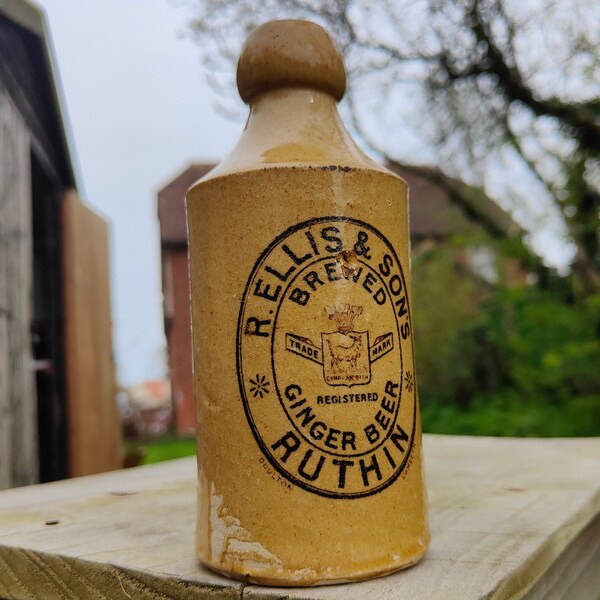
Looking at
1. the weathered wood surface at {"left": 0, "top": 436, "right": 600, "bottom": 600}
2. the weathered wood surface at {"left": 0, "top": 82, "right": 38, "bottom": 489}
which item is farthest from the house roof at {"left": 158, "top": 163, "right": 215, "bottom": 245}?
the weathered wood surface at {"left": 0, "top": 436, "right": 600, "bottom": 600}

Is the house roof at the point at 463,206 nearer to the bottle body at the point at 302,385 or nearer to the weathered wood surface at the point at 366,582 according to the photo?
the weathered wood surface at the point at 366,582

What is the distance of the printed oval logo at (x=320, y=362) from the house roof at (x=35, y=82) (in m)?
2.30

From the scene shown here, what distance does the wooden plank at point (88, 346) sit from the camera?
3238 mm

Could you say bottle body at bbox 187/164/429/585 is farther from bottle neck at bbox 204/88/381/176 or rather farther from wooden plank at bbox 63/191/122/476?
wooden plank at bbox 63/191/122/476

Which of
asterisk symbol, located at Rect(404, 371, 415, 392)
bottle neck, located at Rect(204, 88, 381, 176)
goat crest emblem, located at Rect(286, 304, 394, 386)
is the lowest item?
asterisk symbol, located at Rect(404, 371, 415, 392)

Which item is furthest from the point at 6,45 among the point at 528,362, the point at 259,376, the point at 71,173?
the point at 528,362

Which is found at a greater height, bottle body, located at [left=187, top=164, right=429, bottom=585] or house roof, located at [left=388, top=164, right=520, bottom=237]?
house roof, located at [left=388, top=164, right=520, bottom=237]

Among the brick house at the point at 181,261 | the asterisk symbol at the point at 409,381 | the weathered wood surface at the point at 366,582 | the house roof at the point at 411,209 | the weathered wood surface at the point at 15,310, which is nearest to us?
the weathered wood surface at the point at 366,582

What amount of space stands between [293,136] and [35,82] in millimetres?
2966

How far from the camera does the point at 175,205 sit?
1384 centimetres

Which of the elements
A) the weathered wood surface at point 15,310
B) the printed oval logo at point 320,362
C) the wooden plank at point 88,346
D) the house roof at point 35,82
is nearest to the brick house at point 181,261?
the wooden plank at point 88,346

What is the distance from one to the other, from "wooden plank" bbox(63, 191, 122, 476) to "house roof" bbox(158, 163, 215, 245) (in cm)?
961

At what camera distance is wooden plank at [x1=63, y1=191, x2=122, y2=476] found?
10.6 ft

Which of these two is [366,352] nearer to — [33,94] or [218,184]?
[218,184]
